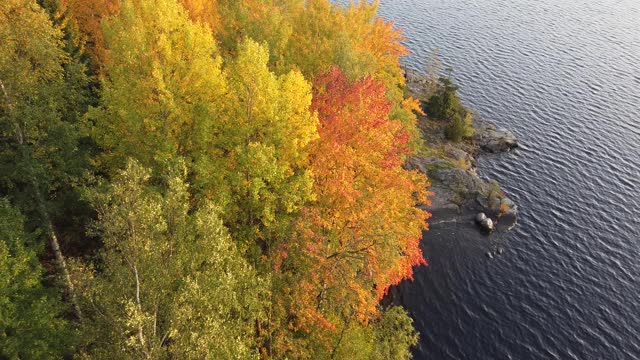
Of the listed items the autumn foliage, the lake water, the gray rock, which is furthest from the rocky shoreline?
the autumn foliage

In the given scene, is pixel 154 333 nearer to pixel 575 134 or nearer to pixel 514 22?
pixel 575 134

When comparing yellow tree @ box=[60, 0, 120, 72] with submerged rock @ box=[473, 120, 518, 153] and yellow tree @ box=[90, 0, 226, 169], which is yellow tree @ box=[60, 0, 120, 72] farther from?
submerged rock @ box=[473, 120, 518, 153]

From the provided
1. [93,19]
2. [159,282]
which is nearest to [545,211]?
[159,282]

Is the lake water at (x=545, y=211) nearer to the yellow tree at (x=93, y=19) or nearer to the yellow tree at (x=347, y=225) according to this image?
the yellow tree at (x=347, y=225)

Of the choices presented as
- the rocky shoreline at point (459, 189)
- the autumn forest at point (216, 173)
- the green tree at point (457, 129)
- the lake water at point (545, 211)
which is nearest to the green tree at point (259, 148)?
the autumn forest at point (216, 173)

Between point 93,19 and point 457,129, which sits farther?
point 457,129

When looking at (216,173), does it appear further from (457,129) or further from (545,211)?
(545,211)
